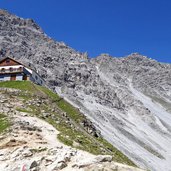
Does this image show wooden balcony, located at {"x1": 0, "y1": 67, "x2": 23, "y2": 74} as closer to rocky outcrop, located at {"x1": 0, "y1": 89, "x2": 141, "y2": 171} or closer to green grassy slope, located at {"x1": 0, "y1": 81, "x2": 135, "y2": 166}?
green grassy slope, located at {"x1": 0, "y1": 81, "x2": 135, "y2": 166}

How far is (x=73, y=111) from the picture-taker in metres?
70.8

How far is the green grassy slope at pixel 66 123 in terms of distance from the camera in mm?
38344

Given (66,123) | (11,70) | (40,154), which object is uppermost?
(11,70)

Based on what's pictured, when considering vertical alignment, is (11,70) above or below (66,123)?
above

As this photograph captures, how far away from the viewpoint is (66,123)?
49875 mm

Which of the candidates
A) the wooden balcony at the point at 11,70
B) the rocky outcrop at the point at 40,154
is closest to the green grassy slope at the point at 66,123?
the rocky outcrop at the point at 40,154

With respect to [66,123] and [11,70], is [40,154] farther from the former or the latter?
[11,70]

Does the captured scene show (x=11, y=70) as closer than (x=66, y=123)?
No

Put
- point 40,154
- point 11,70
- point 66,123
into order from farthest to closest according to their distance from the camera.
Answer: point 11,70, point 66,123, point 40,154

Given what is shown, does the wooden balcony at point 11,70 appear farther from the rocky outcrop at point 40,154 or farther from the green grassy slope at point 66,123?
the rocky outcrop at point 40,154

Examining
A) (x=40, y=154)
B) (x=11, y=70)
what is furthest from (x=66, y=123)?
(x=11, y=70)

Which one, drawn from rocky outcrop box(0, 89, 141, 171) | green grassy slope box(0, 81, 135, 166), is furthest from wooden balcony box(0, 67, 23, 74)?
rocky outcrop box(0, 89, 141, 171)

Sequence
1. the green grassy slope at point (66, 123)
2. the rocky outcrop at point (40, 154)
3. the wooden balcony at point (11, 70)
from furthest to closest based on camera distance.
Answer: the wooden balcony at point (11, 70) → the green grassy slope at point (66, 123) → the rocky outcrop at point (40, 154)

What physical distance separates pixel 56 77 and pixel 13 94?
393ft
